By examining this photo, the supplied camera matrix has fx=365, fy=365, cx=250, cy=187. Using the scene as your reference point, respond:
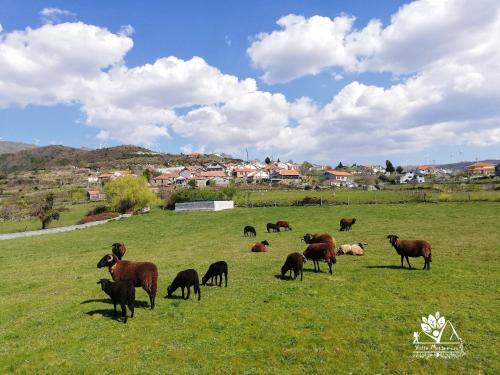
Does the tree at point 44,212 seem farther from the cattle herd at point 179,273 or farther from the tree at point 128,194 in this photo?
the cattle herd at point 179,273

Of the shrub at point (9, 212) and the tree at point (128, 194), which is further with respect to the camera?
the shrub at point (9, 212)

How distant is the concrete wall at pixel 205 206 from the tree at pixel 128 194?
11051 mm

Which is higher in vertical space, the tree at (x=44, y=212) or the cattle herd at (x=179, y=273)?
the cattle herd at (x=179, y=273)

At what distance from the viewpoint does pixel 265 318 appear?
1298 centimetres

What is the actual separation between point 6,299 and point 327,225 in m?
31.3

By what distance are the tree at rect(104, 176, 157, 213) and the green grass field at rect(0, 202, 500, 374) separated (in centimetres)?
4932

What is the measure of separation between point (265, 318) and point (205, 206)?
174 feet

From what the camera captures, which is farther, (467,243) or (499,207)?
(499,207)

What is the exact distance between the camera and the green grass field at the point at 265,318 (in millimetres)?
10047

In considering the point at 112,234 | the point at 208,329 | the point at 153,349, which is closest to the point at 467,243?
the point at 208,329

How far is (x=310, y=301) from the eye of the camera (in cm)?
1462

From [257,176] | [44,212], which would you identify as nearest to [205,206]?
[44,212]

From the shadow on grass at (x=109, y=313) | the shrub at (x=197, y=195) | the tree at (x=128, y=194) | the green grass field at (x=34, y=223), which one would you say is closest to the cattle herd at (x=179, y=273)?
the shadow on grass at (x=109, y=313)

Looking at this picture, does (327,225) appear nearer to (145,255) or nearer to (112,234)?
(145,255)
